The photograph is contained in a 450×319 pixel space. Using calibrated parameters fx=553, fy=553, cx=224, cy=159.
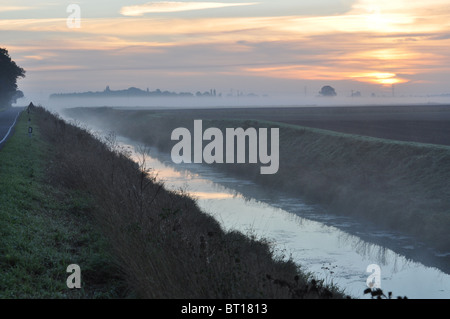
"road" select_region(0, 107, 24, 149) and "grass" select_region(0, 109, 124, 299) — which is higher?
"road" select_region(0, 107, 24, 149)

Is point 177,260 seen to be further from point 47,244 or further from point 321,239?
point 321,239

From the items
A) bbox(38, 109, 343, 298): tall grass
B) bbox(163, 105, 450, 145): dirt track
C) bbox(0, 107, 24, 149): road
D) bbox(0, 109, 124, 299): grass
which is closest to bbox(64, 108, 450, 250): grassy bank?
bbox(163, 105, 450, 145): dirt track

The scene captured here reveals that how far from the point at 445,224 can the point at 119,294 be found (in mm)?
14877

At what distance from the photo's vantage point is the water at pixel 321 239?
15.9m

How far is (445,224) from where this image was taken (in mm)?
20750

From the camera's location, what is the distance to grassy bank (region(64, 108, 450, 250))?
22.7 meters

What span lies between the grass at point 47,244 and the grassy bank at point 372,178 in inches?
505

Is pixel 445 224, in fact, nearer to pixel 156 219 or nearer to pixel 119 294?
pixel 156 219
